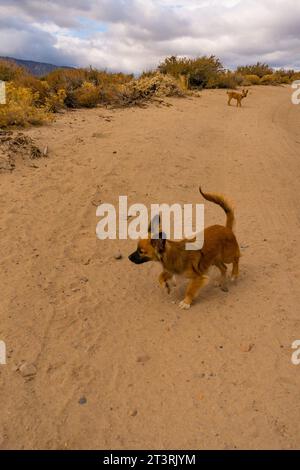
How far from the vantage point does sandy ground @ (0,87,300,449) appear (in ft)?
9.36

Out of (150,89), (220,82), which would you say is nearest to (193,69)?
(220,82)

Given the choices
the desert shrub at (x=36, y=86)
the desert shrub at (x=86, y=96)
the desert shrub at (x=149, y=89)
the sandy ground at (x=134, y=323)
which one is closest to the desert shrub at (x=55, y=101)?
the desert shrub at (x=36, y=86)

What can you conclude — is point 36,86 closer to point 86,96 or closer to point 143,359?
point 86,96

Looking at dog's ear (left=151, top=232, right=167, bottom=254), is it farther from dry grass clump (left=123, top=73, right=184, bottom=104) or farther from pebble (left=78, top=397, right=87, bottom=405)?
dry grass clump (left=123, top=73, right=184, bottom=104)

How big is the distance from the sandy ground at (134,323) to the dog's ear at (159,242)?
642mm

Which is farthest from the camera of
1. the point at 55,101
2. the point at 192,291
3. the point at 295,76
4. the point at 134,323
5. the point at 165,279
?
the point at 295,76

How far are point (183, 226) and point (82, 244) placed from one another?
5.04ft

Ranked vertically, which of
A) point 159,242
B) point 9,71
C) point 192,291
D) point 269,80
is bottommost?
point 192,291

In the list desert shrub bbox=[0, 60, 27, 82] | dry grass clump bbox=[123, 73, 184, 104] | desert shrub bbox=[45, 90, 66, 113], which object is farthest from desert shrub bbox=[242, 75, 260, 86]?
desert shrub bbox=[45, 90, 66, 113]

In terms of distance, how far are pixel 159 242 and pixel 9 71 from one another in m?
10.7

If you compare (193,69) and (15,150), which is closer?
(15,150)

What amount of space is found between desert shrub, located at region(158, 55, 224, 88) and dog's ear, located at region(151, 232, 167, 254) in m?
13.6

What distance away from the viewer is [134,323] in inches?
153

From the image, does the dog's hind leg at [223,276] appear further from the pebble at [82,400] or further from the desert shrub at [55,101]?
the desert shrub at [55,101]
